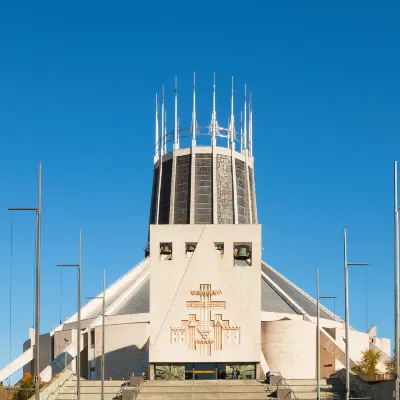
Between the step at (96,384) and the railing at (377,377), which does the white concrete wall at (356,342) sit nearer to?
the railing at (377,377)

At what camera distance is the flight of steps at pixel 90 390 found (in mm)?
50719

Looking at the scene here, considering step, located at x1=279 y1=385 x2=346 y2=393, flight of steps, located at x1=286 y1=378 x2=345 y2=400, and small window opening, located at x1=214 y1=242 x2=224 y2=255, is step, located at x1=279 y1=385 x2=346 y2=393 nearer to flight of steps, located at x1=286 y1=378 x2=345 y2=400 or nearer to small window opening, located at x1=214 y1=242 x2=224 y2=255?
flight of steps, located at x1=286 y1=378 x2=345 y2=400

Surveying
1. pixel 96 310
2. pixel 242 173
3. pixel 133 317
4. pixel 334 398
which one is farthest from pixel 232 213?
pixel 334 398

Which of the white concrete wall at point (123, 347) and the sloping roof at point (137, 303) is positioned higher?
the sloping roof at point (137, 303)

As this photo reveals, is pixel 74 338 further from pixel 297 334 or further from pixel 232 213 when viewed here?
pixel 232 213

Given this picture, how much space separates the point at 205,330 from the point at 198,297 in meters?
1.80

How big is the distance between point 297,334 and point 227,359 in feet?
28.6

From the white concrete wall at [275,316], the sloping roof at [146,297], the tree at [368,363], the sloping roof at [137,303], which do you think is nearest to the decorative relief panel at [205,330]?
the tree at [368,363]

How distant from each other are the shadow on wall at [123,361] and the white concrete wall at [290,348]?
756cm

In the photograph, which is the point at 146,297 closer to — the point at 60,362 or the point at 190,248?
the point at 60,362

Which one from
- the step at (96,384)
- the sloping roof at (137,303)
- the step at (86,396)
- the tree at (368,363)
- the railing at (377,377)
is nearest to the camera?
the step at (86,396)

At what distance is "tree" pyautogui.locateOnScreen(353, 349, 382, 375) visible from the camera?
5991cm

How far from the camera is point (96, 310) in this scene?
74500mm

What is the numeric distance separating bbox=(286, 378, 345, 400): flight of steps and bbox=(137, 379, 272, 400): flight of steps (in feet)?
5.72
